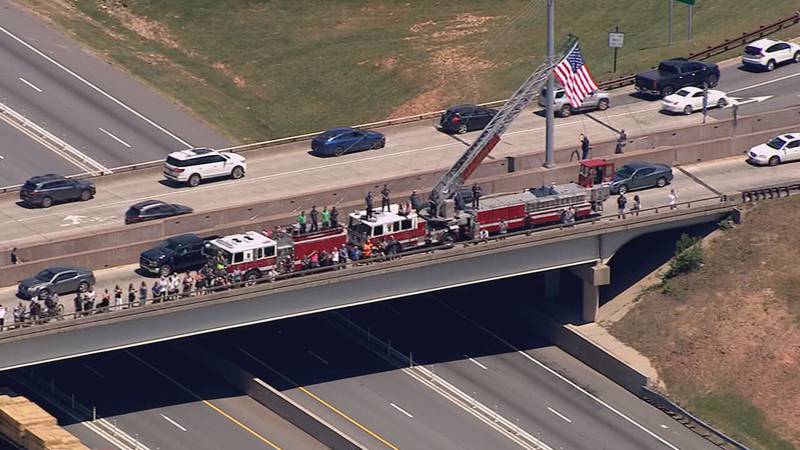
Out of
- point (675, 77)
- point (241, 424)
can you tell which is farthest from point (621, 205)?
point (241, 424)

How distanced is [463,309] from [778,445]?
20077 millimetres

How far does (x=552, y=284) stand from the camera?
4247 inches

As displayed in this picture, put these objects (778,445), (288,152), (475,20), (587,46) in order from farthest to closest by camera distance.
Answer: (475,20), (587,46), (288,152), (778,445)

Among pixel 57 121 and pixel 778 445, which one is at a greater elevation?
pixel 57 121

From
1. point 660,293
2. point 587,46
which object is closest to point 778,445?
point 660,293

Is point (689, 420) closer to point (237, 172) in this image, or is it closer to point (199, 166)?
point (237, 172)

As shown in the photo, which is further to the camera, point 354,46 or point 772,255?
point 354,46

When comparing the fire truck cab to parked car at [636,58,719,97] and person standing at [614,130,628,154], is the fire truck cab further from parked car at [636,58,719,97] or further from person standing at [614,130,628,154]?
parked car at [636,58,719,97]

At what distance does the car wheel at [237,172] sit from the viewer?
366 ft

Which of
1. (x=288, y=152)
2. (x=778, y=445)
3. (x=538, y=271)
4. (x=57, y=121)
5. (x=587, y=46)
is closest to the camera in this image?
(x=778, y=445)

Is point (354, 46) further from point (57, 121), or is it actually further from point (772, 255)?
point (772, 255)

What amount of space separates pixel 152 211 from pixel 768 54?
44.6m

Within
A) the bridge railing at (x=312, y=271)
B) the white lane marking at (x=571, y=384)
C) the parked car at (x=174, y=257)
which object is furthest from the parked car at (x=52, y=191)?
the white lane marking at (x=571, y=384)

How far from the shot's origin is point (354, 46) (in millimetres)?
145625
